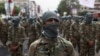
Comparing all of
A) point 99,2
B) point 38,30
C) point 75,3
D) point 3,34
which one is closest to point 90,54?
point 38,30

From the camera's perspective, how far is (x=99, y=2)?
10100 centimetres

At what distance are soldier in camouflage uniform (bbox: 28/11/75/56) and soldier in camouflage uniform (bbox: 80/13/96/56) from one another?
18.7 ft

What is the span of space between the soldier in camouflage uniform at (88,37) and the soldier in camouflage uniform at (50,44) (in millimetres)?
5713

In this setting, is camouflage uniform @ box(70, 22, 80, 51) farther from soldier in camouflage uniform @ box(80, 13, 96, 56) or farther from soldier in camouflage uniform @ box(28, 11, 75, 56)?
soldier in camouflage uniform @ box(28, 11, 75, 56)

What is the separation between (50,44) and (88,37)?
5820 mm

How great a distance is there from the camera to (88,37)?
9.98 m

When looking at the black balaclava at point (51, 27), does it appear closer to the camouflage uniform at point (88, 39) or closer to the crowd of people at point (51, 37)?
the crowd of people at point (51, 37)

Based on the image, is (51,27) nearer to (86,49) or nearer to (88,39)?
(88,39)

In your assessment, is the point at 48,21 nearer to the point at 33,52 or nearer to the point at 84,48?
the point at 33,52

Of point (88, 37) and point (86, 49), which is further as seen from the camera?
point (86, 49)

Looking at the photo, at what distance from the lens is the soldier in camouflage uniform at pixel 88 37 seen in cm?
997

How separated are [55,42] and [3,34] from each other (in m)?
13.6

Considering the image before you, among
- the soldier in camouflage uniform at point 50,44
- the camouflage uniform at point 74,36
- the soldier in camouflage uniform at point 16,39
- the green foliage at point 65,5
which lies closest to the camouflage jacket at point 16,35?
the soldier in camouflage uniform at point 16,39

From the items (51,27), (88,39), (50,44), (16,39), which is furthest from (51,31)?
(16,39)
